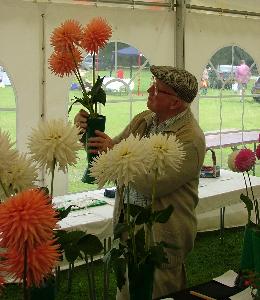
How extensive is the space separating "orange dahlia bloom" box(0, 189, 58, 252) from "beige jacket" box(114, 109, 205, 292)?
679mm

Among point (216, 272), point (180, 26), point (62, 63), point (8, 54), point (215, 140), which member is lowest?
point (216, 272)

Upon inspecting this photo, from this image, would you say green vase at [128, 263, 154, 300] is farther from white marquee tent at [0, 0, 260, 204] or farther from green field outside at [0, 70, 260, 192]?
white marquee tent at [0, 0, 260, 204]

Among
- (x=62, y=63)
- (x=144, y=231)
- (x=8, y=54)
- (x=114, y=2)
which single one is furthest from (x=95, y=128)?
(x=114, y=2)

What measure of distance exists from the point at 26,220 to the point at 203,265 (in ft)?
9.05

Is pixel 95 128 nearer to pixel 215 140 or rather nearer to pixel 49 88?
pixel 49 88

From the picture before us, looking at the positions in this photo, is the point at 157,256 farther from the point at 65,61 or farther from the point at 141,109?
the point at 141,109

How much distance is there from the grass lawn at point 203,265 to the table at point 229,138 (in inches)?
27.4

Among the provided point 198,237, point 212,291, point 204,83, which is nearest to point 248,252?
point 212,291

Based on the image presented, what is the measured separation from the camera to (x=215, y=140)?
411 cm

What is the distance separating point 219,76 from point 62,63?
3.17 meters

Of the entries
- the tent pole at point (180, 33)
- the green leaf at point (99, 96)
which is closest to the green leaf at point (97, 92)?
the green leaf at point (99, 96)

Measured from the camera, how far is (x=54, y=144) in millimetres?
716

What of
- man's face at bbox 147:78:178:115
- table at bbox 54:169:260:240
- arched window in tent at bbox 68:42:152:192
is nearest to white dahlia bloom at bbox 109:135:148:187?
man's face at bbox 147:78:178:115

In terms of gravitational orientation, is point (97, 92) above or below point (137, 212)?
above
